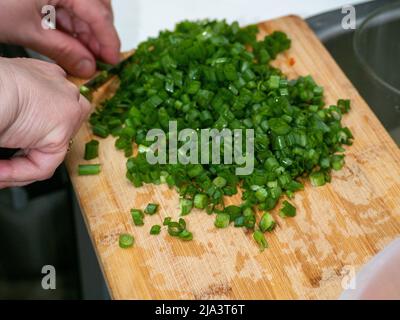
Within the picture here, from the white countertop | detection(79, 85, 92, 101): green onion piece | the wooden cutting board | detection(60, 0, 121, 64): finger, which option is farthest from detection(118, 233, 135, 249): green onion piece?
the white countertop

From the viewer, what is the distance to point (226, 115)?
138 cm

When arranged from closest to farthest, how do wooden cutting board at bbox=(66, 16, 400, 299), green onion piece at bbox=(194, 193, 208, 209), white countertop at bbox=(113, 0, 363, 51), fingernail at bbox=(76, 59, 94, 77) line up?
wooden cutting board at bbox=(66, 16, 400, 299) < green onion piece at bbox=(194, 193, 208, 209) < fingernail at bbox=(76, 59, 94, 77) < white countertop at bbox=(113, 0, 363, 51)

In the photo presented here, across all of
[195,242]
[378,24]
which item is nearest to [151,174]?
[195,242]

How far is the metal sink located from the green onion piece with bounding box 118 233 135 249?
2.55 ft

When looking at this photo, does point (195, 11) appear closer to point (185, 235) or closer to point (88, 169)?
point (88, 169)

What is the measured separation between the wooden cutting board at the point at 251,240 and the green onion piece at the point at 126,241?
11mm

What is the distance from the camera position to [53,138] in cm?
117

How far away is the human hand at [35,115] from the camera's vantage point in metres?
1.09

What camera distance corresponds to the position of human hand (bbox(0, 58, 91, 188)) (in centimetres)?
109

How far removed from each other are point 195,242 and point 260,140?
0.27 metres

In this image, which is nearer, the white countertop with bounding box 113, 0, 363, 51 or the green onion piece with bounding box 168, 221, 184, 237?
the green onion piece with bounding box 168, 221, 184, 237

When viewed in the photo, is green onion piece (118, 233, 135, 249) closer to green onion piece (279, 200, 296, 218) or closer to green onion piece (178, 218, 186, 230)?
green onion piece (178, 218, 186, 230)
